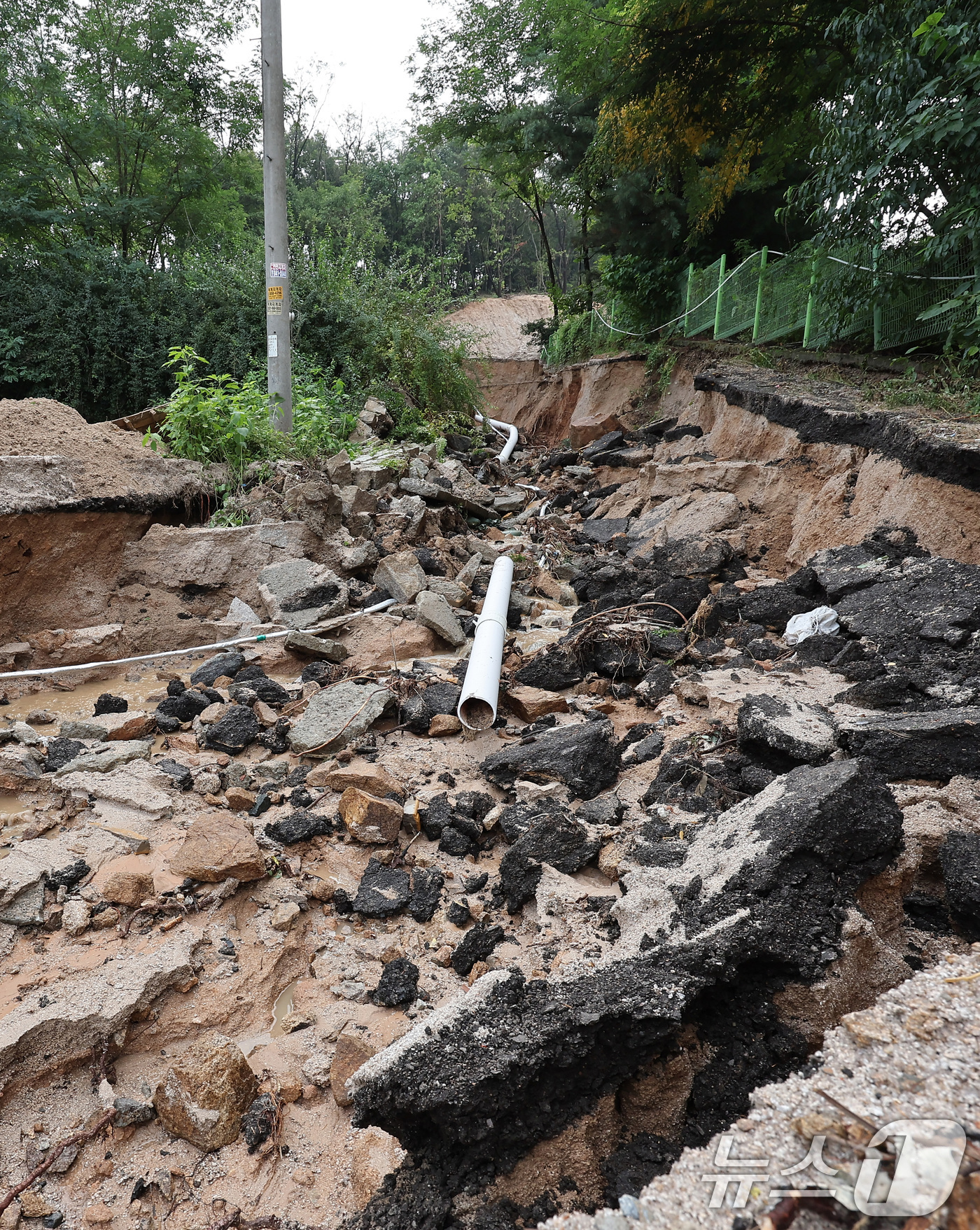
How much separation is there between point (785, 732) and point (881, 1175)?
1.99m

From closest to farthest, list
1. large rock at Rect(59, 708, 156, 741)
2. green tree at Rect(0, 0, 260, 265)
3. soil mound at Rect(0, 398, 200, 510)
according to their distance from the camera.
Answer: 1. large rock at Rect(59, 708, 156, 741)
2. soil mound at Rect(0, 398, 200, 510)
3. green tree at Rect(0, 0, 260, 265)

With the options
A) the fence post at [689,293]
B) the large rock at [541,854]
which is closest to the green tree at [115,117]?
the fence post at [689,293]

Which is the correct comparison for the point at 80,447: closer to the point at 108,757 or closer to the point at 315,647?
the point at 315,647

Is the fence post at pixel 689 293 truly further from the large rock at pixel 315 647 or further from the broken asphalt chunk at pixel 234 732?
the broken asphalt chunk at pixel 234 732

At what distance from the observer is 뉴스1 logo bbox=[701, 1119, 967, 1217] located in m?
0.97

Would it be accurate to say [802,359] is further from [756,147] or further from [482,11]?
[482,11]

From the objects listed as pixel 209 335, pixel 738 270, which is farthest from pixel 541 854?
pixel 738 270

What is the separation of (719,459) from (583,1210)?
7882mm

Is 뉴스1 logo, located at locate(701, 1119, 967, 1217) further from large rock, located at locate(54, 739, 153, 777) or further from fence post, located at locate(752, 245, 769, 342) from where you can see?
fence post, located at locate(752, 245, 769, 342)

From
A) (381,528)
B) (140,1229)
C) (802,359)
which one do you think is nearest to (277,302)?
(381,528)

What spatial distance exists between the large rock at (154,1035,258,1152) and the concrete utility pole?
20.2 ft

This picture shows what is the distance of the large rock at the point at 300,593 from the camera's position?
17.7 ft

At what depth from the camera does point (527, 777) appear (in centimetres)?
348

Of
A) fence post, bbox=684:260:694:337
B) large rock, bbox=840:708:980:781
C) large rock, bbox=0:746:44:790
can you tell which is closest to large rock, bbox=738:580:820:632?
large rock, bbox=840:708:980:781
